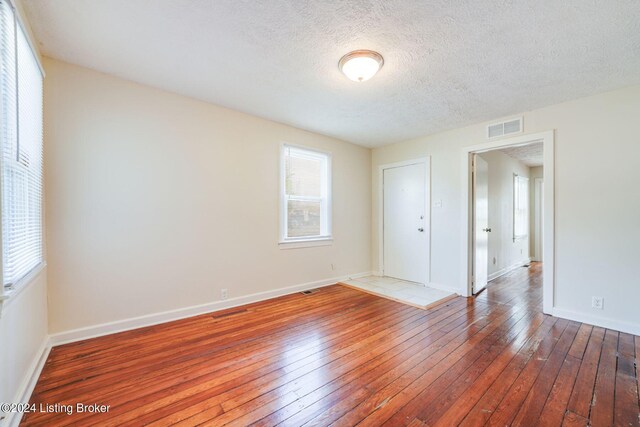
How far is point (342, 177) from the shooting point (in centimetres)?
468

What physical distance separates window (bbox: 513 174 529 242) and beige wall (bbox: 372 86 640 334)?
3269mm

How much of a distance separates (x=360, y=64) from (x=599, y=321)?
11.9 feet

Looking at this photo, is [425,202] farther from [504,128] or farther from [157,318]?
[157,318]

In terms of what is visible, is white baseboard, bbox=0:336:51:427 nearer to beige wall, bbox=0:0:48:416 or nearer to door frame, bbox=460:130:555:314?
beige wall, bbox=0:0:48:416

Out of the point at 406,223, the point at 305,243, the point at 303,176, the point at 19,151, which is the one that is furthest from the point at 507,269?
the point at 19,151

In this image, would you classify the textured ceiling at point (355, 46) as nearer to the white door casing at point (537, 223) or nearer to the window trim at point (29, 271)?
the window trim at point (29, 271)

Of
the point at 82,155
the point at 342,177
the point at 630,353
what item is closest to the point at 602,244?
the point at 630,353

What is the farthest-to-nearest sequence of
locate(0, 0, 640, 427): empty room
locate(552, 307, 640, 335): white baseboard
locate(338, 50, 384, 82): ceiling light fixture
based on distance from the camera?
locate(552, 307, 640, 335): white baseboard, locate(338, 50, 384, 82): ceiling light fixture, locate(0, 0, 640, 427): empty room

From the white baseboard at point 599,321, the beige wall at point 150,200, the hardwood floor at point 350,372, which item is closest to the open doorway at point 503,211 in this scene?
the white baseboard at point 599,321

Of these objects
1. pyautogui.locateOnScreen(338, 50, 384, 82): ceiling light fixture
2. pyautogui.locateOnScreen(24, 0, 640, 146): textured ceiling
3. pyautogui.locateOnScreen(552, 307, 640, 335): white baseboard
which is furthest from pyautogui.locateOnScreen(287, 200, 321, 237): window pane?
pyautogui.locateOnScreen(552, 307, 640, 335): white baseboard

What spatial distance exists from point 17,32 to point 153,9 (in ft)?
2.72

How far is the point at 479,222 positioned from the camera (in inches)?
160

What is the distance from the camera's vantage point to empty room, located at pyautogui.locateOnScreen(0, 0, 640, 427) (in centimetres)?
167

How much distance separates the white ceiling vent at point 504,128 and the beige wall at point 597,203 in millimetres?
93
